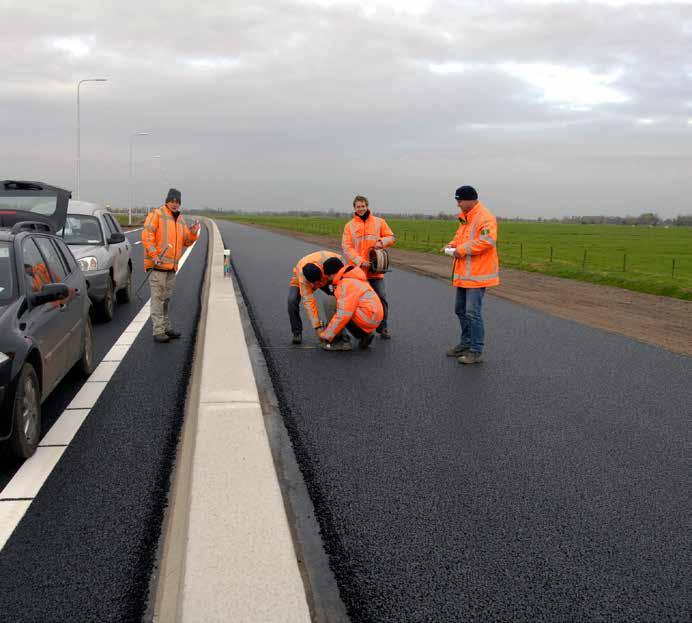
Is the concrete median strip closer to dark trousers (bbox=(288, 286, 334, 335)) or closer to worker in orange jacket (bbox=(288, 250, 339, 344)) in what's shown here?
worker in orange jacket (bbox=(288, 250, 339, 344))

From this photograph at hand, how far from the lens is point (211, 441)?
4.95 m

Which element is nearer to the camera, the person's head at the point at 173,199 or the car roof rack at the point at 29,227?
the car roof rack at the point at 29,227

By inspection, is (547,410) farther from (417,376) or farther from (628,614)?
(628,614)

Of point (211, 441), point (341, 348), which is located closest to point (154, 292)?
point (341, 348)

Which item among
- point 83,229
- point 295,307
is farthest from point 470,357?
point 83,229

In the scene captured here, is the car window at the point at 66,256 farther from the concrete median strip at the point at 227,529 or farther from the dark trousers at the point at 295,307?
the dark trousers at the point at 295,307

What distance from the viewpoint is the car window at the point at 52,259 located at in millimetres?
6234

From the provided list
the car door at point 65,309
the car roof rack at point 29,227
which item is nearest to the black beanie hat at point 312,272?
the car door at point 65,309

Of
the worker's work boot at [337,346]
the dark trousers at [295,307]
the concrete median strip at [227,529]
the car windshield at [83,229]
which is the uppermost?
the car windshield at [83,229]

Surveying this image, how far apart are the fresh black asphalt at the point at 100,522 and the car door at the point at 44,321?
18.8 inches

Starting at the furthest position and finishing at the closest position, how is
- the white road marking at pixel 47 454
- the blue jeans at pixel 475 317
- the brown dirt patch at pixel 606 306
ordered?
1. the brown dirt patch at pixel 606 306
2. the blue jeans at pixel 475 317
3. the white road marking at pixel 47 454

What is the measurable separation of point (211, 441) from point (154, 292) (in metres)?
4.25

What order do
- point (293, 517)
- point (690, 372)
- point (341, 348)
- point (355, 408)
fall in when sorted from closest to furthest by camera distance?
point (293, 517) < point (355, 408) < point (690, 372) < point (341, 348)

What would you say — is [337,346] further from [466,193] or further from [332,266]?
[466,193]
